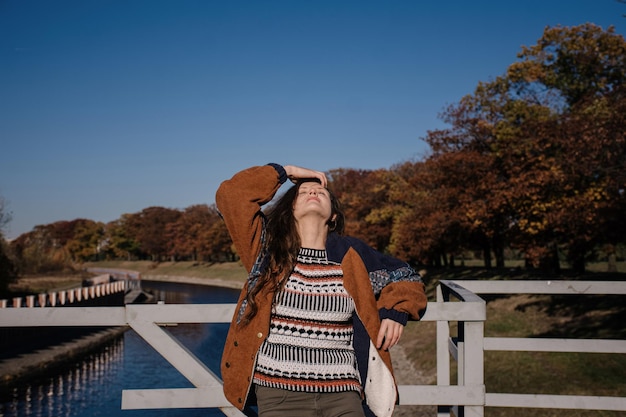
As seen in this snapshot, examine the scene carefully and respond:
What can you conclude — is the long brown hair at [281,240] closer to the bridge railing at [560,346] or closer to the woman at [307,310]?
the woman at [307,310]

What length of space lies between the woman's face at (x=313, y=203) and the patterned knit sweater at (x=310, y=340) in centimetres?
37

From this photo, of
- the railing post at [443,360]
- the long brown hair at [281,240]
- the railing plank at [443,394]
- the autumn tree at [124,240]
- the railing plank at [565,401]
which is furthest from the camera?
the autumn tree at [124,240]

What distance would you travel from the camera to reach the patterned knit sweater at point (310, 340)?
2.72 metres

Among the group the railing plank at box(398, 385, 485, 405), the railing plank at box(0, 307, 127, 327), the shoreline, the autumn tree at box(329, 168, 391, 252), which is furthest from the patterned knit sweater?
the autumn tree at box(329, 168, 391, 252)

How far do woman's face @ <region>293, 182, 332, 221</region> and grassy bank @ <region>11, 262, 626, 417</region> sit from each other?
26.8 ft

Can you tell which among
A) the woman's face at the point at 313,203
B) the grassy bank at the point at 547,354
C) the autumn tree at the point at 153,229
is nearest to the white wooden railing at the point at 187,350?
the woman's face at the point at 313,203

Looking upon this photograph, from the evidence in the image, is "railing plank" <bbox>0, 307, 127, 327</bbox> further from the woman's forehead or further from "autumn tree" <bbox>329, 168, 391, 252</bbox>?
"autumn tree" <bbox>329, 168, 391, 252</bbox>

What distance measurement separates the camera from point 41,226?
14238 cm

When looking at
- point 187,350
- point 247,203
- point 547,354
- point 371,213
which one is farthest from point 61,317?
point 371,213

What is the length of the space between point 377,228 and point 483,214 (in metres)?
19.8

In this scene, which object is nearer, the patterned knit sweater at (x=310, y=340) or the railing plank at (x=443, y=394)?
the patterned knit sweater at (x=310, y=340)

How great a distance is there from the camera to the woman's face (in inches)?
124

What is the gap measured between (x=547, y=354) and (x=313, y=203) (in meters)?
12.9

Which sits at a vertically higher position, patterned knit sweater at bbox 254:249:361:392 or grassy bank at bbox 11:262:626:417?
patterned knit sweater at bbox 254:249:361:392
